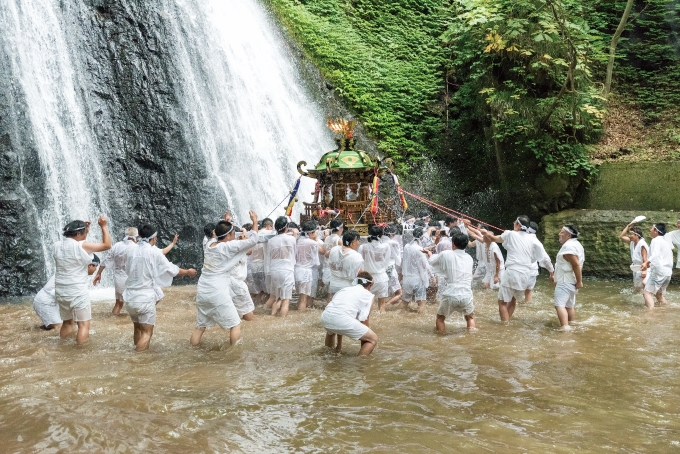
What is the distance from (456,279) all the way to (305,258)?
315 cm

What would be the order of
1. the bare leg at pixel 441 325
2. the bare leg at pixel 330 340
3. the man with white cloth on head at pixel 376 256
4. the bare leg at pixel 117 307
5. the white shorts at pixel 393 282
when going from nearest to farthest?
the bare leg at pixel 330 340 → the bare leg at pixel 441 325 → the bare leg at pixel 117 307 → the man with white cloth on head at pixel 376 256 → the white shorts at pixel 393 282

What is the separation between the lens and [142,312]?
292 inches

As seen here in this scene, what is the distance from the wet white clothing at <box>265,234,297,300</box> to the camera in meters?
10.1

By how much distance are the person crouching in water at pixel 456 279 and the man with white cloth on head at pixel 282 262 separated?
8.71 feet

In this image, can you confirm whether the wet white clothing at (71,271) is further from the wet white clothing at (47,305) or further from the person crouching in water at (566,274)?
the person crouching in water at (566,274)

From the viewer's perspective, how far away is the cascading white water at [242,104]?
1634 cm

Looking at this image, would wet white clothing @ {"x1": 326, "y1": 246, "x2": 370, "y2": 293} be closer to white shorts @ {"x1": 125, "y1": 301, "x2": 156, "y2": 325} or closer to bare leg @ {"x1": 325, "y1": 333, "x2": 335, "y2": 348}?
bare leg @ {"x1": 325, "y1": 333, "x2": 335, "y2": 348}

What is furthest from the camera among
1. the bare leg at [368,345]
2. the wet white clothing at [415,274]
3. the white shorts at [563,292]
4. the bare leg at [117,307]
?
the wet white clothing at [415,274]

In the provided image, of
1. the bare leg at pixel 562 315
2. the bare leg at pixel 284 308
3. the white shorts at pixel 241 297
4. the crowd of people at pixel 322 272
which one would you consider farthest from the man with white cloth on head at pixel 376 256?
the bare leg at pixel 562 315

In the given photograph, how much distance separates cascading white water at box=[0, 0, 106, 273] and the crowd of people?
151 inches

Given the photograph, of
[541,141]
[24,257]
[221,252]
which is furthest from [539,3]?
[24,257]

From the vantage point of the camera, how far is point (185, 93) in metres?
16.5

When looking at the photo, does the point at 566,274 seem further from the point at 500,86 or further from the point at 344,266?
the point at 500,86

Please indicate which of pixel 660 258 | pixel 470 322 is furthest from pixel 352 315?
pixel 660 258
